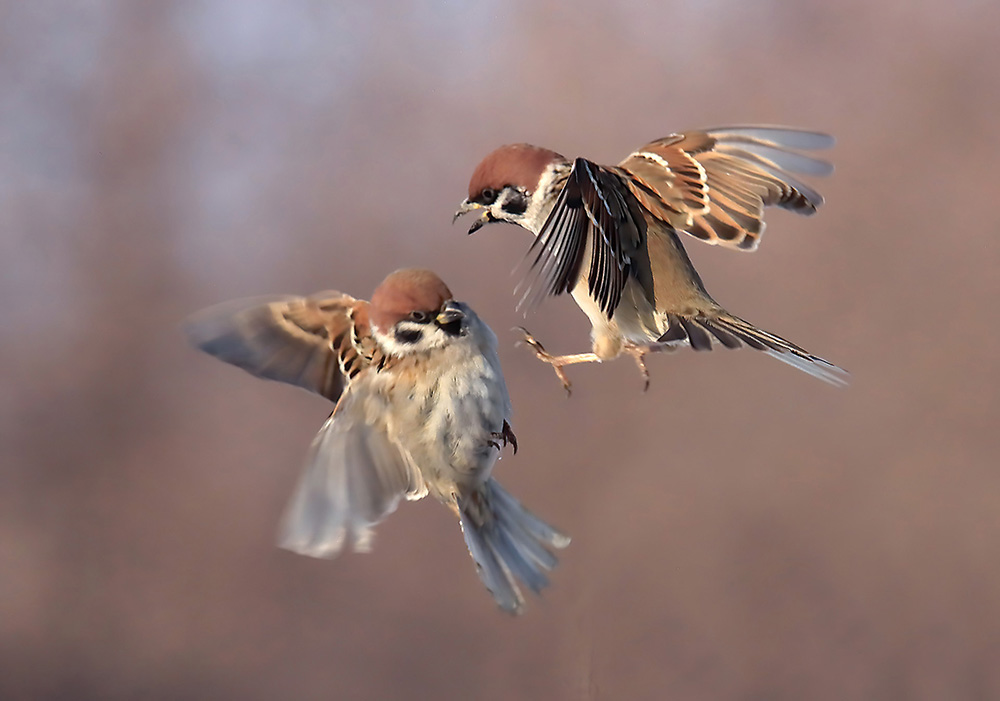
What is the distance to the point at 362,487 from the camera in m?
0.63

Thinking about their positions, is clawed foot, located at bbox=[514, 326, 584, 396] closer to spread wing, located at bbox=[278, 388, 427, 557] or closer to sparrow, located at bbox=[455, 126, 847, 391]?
sparrow, located at bbox=[455, 126, 847, 391]

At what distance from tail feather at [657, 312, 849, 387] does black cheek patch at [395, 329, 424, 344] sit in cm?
19

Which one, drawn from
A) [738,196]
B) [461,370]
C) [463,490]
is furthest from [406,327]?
[738,196]

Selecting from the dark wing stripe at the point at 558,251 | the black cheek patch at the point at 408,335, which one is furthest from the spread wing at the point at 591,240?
the black cheek patch at the point at 408,335

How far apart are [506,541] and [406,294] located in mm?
245

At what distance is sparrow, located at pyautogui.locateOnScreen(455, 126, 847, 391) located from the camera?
57cm

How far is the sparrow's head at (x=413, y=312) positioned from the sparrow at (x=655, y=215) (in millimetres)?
53

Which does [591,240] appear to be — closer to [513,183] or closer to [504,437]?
[513,183]

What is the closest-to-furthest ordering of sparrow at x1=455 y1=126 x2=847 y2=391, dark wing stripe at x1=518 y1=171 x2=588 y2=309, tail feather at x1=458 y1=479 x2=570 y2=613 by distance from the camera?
dark wing stripe at x1=518 y1=171 x2=588 y2=309, sparrow at x1=455 y1=126 x2=847 y2=391, tail feather at x1=458 y1=479 x2=570 y2=613

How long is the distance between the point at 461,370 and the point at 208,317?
179 mm

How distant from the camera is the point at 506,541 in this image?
2.31 feet

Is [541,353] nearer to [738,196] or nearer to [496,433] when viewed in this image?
[496,433]

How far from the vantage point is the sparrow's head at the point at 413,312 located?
56cm

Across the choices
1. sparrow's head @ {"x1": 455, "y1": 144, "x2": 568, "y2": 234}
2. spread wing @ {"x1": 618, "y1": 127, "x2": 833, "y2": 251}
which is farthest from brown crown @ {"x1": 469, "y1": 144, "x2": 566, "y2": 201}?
spread wing @ {"x1": 618, "y1": 127, "x2": 833, "y2": 251}
